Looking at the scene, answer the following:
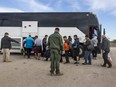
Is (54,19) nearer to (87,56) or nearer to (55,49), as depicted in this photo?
(87,56)

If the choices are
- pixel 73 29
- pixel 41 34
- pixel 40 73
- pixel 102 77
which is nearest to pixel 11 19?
pixel 41 34

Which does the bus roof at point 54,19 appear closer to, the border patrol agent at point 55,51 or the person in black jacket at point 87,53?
the person in black jacket at point 87,53

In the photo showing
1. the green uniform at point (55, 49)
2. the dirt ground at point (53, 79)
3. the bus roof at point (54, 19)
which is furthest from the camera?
the bus roof at point (54, 19)

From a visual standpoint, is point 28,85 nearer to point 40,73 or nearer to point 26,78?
point 26,78

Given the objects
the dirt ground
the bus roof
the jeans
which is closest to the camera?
the dirt ground

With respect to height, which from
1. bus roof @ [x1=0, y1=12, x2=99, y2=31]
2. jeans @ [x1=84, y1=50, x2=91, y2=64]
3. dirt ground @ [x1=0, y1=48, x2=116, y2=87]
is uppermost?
bus roof @ [x1=0, y1=12, x2=99, y2=31]

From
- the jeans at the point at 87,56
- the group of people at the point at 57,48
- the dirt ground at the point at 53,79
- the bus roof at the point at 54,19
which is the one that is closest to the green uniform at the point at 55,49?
the group of people at the point at 57,48

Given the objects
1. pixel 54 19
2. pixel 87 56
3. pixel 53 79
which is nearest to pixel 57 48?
pixel 53 79

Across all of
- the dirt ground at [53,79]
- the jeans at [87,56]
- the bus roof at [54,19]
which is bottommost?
the dirt ground at [53,79]

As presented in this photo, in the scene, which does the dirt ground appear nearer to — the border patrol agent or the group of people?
the border patrol agent

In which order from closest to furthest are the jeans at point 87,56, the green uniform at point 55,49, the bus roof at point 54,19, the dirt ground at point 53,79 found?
the dirt ground at point 53,79 < the green uniform at point 55,49 < the jeans at point 87,56 < the bus roof at point 54,19

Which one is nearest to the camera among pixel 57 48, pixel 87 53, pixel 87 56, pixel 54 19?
pixel 57 48

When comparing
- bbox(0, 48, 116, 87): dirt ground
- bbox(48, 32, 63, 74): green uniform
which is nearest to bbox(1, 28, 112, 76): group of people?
bbox(48, 32, 63, 74): green uniform

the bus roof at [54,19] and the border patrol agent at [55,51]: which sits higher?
the bus roof at [54,19]
